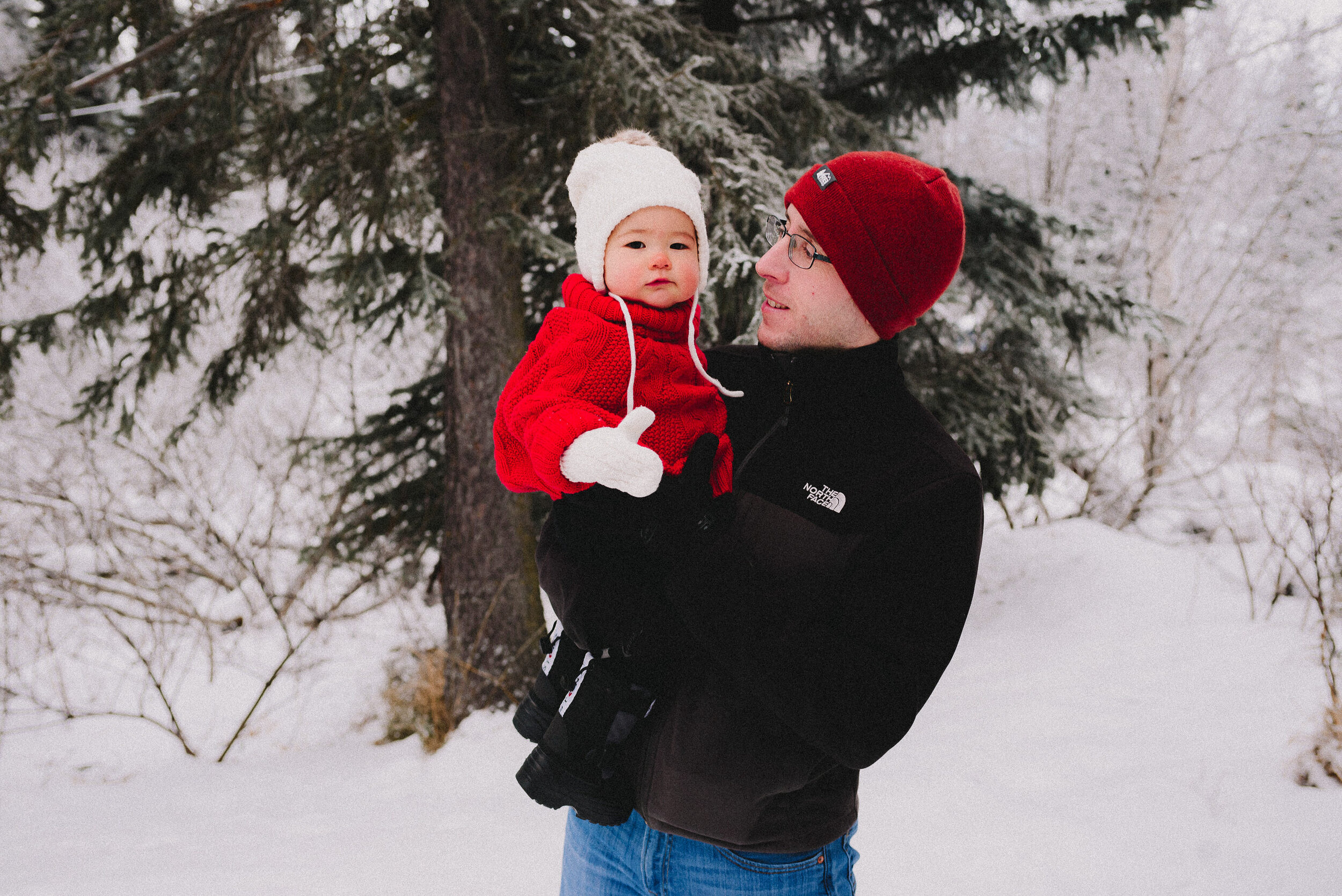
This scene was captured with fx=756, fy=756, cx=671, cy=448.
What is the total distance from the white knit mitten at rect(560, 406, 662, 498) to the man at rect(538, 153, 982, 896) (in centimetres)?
7

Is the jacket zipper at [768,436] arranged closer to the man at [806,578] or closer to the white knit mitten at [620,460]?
the man at [806,578]

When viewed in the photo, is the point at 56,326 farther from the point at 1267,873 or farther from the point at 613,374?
the point at 1267,873

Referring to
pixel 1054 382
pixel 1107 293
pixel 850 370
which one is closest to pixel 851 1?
pixel 1107 293

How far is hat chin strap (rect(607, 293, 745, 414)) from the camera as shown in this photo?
143cm

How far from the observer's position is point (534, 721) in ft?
4.89

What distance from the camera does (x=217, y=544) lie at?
26.7 ft

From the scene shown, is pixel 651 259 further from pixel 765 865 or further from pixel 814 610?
pixel 765 865

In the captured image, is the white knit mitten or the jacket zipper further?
the jacket zipper

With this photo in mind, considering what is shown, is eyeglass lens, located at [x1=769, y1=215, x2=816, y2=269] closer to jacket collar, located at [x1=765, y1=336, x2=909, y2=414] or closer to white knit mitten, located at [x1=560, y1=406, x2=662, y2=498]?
jacket collar, located at [x1=765, y1=336, x2=909, y2=414]

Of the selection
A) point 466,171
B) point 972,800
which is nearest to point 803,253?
point 972,800

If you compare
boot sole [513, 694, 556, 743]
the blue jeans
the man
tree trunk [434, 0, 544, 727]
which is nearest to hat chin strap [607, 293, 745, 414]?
the man

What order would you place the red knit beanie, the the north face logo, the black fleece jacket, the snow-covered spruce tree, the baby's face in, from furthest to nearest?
the snow-covered spruce tree → the baby's face → the red knit beanie → the the north face logo → the black fleece jacket

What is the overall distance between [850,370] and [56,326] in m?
6.53

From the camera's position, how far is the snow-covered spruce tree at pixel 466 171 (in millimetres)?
4359
